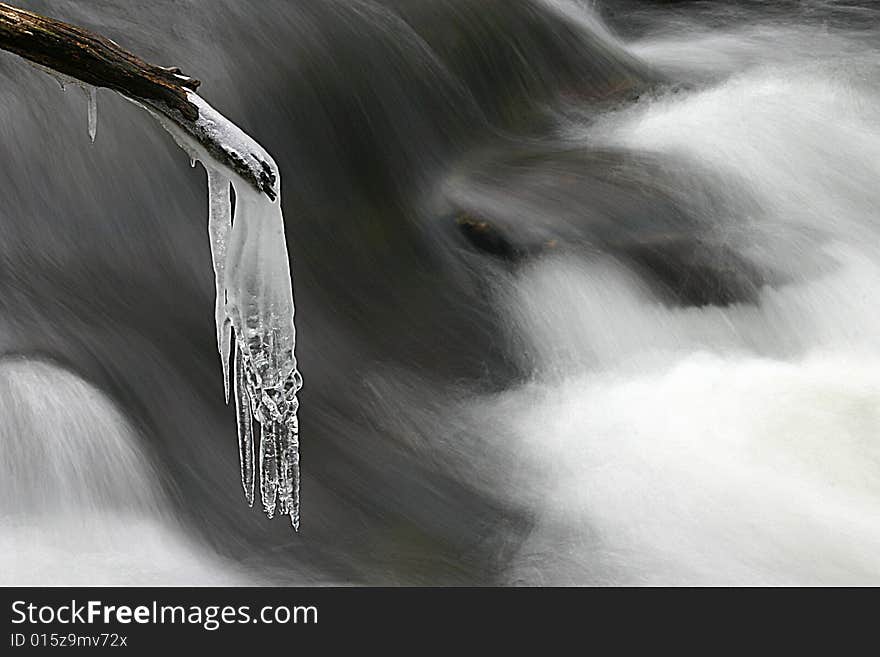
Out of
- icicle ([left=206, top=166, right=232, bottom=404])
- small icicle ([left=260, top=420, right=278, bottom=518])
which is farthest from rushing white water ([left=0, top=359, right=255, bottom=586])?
icicle ([left=206, top=166, right=232, bottom=404])

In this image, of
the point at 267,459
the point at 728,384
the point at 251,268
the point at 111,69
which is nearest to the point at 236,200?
the point at 251,268

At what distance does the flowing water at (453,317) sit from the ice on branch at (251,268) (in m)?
0.71

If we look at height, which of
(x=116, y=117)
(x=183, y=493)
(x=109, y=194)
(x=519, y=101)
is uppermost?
(x=519, y=101)

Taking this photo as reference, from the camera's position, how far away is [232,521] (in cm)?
303

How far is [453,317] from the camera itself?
391cm

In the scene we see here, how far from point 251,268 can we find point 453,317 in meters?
1.81

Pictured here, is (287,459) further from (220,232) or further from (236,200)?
(236,200)

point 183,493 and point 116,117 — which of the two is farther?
point 116,117

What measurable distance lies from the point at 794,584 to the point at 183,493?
1375 mm

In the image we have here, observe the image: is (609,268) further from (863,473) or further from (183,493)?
(183,493)

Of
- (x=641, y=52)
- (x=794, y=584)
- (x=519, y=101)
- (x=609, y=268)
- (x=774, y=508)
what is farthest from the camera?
(x=641, y=52)

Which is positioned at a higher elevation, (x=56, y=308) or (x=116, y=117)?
(x=116, y=117)
